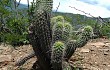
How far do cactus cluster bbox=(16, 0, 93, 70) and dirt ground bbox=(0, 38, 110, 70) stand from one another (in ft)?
1.85

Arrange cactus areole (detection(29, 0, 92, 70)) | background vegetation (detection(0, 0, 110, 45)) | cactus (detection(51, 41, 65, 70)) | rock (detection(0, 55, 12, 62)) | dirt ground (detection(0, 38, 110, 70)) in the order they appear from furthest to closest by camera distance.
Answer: background vegetation (detection(0, 0, 110, 45)) < rock (detection(0, 55, 12, 62)) < dirt ground (detection(0, 38, 110, 70)) < cactus areole (detection(29, 0, 92, 70)) < cactus (detection(51, 41, 65, 70))

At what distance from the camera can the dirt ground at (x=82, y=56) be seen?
20.1ft

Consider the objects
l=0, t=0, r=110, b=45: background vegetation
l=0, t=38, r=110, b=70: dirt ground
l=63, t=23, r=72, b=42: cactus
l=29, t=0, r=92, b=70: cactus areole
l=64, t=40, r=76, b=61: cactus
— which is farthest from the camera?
l=0, t=0, r=110, b=45: background vegetation

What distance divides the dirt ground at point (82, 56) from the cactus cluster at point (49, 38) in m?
0.56

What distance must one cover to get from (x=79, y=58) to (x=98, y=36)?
158cm

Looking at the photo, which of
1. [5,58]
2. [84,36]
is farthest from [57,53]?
[5,58]

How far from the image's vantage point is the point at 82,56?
21.4 feet

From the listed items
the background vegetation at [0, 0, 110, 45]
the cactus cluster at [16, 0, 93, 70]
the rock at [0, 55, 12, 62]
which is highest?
the cactus cluster at [16, 0, 93, 70]

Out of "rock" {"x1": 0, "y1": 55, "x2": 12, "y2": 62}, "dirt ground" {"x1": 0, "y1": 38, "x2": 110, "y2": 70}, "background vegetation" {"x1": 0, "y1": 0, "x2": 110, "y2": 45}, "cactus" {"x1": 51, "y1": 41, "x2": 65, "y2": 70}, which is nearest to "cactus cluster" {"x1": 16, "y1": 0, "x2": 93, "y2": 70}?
"cactus" {"x1": 51, "y1": 41, "x2": 65, "y2": 70}

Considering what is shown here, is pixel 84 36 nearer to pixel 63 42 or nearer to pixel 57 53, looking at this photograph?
pixel 63 42

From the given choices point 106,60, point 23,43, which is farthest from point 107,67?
point 23,43

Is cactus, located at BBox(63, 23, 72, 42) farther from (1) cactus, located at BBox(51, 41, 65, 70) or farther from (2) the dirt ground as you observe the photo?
(2) the dirt ground

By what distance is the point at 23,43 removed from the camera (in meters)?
7.49

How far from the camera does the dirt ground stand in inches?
241
